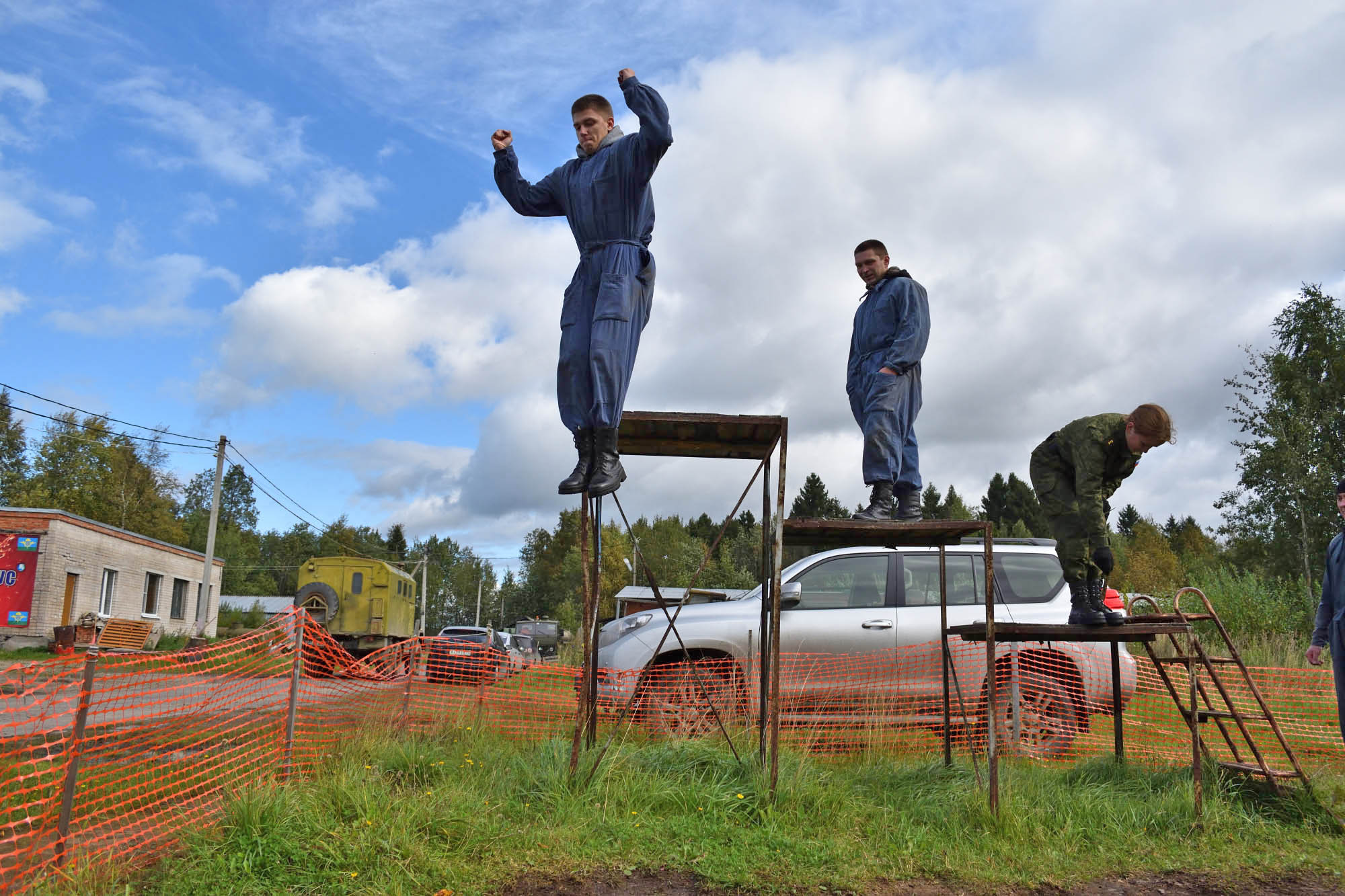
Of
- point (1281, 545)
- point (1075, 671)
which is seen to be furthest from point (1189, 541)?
point (1075, 671)

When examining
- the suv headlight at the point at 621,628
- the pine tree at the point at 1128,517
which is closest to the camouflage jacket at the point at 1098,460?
the suv headlight at the point at 621,628

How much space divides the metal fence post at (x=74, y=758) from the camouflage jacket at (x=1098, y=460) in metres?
4.81

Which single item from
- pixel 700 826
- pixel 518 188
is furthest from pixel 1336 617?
pixel 518 188

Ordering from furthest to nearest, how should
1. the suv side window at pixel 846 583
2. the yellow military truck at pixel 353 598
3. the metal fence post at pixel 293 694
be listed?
the yellow military truck at pixel 353 598, the suv side window at pixel 846 583, the metal fence post at pixel 293 694

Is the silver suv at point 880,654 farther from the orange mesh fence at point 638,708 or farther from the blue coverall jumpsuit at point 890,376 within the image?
the blue coverall jumpsuit at point 890,376

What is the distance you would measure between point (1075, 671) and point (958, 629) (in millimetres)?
2322

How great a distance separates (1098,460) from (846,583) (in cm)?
268

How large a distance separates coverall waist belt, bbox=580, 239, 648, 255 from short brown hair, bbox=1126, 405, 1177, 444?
2851 mm

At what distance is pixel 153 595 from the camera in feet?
99.6

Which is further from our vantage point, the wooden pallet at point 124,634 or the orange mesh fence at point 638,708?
the wooden pallet at point 124,634

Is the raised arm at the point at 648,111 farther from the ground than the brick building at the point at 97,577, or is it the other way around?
the raised arm at the point at 648,111

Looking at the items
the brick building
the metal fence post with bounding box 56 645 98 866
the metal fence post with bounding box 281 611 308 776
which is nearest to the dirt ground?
the metal fence post with bounding box 56 645 98 866

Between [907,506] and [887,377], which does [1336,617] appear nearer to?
[907,506]

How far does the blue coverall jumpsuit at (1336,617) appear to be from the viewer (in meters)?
5.30
